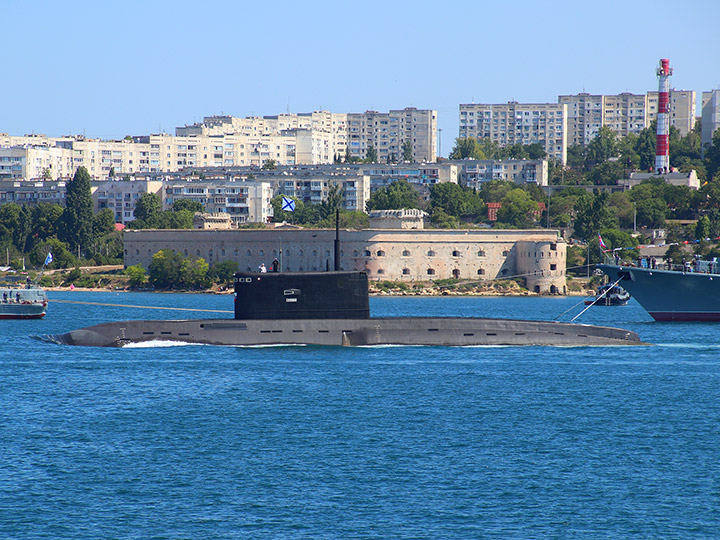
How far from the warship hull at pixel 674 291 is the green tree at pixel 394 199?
6455cm

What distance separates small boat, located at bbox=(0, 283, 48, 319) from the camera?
197ft

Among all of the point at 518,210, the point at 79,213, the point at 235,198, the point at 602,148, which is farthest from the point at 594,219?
the point at 602,148

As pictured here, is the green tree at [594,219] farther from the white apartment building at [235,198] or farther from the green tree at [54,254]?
the green tree at [54,254]

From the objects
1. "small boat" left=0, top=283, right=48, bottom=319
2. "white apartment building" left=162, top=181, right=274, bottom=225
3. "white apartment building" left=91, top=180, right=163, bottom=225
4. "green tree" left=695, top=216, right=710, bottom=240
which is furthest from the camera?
"white apartment building" left=91, top=180, right=163, bottom=225

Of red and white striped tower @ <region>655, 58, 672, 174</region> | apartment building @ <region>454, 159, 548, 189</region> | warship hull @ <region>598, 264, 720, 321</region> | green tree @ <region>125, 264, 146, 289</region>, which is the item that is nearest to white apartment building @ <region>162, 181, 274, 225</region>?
green tree @ <region>125, 264, 146, 289</region>

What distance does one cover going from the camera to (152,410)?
3027 cm

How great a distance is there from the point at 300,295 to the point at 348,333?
8.44ft

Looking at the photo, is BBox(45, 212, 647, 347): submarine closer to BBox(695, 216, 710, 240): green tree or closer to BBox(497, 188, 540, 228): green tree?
BBox(695, 216, 710, 240): green tree

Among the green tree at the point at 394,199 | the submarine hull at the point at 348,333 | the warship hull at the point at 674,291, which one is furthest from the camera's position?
the green tree at the point at 394,199

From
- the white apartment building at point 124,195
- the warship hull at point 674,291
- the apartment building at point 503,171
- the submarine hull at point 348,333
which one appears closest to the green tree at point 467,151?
the apartment building at point 503,171

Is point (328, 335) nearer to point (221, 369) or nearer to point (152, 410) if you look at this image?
point (221, 369)

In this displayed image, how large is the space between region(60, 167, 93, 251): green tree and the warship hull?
68.9 m

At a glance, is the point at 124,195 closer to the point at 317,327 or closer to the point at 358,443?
the point at 317,327

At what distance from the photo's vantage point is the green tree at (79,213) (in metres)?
111
